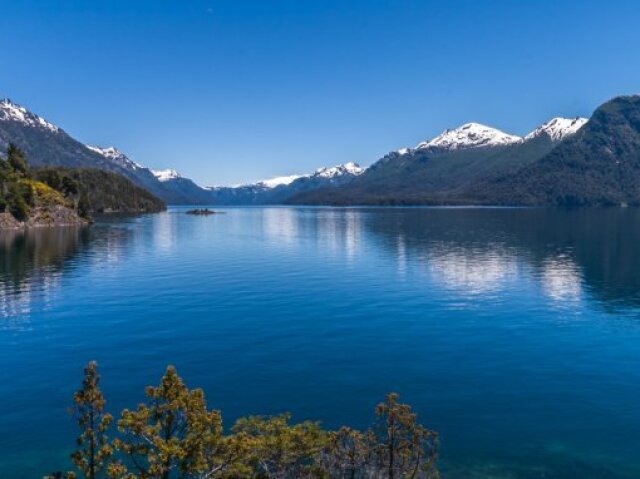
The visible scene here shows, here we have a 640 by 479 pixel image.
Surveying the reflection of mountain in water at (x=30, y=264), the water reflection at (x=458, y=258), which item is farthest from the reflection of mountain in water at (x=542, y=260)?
the reflection of mountain in water at (x=30, y=264)

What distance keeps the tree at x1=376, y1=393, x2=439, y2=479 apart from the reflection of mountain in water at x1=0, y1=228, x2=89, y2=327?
202 feet

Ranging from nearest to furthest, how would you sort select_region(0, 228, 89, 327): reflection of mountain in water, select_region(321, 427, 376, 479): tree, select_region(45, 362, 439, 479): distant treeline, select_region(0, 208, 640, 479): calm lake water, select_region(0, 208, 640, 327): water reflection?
select_region(45, 362, 439, 479): distant treeline → select_region(321, 427, 376, 479): tree → select_region(0, 208, 640, 479): calm lake water → select_region(0, 228, 89, 327): reflection of mountain in water → select_region(0, 208, 640, 327): water reflection

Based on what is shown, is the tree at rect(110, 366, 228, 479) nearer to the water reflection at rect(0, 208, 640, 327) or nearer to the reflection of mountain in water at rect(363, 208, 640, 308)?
the water reflection at rect(0, 208, 640, 327)

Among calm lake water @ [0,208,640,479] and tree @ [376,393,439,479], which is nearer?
tree @ [376,393,439,479]

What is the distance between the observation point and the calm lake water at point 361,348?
35125 mm

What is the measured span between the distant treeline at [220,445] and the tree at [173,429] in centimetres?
3

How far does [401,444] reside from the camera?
2508cm


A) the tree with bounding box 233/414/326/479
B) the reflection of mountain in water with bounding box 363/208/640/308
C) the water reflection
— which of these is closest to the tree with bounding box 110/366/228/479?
the tree with bounding box 233/414/326/479

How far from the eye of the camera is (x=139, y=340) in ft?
186

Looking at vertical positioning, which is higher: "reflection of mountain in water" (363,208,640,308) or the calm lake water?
"reflection of mountain in water" (363,208,640,308)

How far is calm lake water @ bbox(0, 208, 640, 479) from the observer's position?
1383 inches

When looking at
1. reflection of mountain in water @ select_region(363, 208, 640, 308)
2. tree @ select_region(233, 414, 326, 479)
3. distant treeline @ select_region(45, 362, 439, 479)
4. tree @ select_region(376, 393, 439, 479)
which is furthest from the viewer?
reflection of mountain in water @ select_region(363, 208, 640, 308)

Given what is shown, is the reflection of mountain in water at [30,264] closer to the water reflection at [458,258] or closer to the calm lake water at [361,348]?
the water reflection at [458,258]

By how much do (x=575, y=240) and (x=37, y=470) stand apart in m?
175
